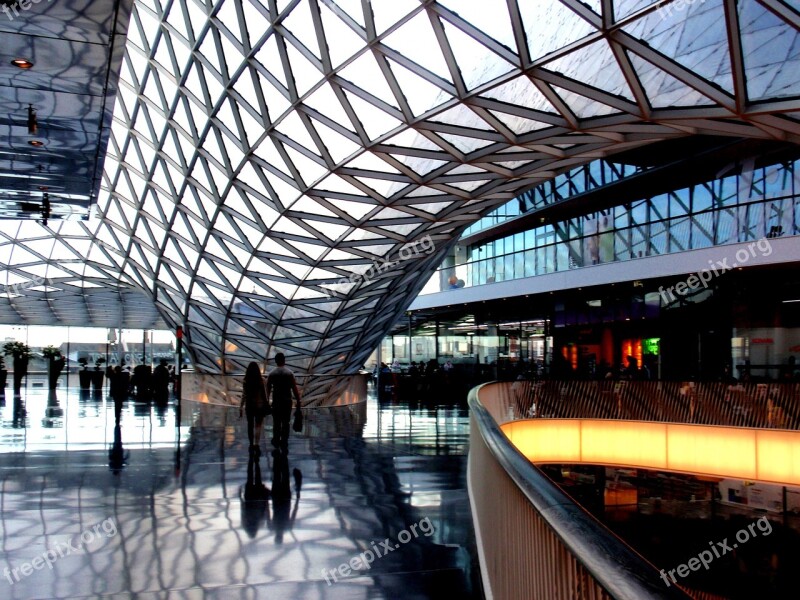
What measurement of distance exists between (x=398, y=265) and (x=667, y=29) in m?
19.3

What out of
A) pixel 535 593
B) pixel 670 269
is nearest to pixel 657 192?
pixel 670 269

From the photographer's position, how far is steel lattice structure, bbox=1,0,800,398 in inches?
642

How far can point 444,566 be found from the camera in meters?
8.41

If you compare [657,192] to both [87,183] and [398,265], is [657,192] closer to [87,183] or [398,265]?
[398,265]

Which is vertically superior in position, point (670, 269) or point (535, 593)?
point (670, 269)

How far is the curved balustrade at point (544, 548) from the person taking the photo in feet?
8.60

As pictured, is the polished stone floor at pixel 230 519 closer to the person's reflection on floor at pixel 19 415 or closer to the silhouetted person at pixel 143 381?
the person's reflection on floor at pixel 19 415

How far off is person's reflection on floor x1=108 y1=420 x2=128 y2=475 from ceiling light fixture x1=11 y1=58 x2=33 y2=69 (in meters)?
7.66

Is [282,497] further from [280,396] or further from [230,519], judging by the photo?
[280,396]

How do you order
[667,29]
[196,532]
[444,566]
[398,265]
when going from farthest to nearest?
[398,265] < [667,29] < [196,532] < [444,566]

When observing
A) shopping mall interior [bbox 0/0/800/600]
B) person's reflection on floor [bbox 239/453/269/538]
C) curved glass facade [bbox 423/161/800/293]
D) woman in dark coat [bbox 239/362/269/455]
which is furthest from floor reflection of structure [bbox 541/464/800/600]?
person's reflection on floor [bbox 239/453/269/538]

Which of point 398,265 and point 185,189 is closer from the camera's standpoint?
point 185,189

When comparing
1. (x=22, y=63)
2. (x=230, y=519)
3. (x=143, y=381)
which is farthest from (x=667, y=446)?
(x=143, y=381)

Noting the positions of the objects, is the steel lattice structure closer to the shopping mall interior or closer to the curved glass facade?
the shopping mall interior
